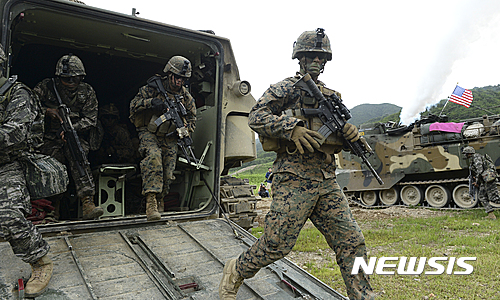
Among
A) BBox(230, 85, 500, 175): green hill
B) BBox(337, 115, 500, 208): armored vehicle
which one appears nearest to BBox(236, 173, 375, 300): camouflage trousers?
BBox(337, 115, 500, 208): armored vehicle

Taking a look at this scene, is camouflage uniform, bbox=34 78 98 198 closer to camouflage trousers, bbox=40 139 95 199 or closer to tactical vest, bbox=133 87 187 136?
camouflage trousers, bbox=40 139 95 199

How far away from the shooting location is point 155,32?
4227mm

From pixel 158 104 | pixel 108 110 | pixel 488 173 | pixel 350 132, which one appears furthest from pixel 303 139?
pixel 488 173

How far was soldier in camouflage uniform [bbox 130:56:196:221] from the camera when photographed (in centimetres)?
408

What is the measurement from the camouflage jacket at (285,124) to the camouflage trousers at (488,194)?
8.35 meters

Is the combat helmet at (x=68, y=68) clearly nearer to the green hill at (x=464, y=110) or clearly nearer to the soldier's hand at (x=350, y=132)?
the soldier's hand at (x=350, y=132)

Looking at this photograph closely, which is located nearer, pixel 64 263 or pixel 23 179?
pixel 23 179

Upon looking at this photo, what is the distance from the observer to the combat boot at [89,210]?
3.80 meters

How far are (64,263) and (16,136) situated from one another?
3.76ft

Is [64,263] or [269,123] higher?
[269,123]

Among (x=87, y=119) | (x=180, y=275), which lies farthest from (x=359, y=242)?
(x=87, y=119)

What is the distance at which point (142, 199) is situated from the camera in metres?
5.55

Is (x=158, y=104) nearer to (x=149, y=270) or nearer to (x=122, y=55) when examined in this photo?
(x=122, y=55)

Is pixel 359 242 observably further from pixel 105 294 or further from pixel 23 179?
pixel 23 179
